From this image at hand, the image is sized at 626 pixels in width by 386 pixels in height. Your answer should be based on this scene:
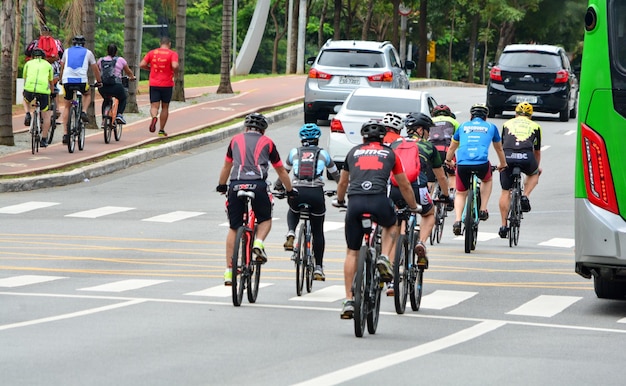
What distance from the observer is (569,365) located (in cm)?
1005

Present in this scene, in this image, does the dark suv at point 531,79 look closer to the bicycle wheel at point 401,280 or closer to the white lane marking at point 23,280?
the white lane marking at point 23,280

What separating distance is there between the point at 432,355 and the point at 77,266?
21.2 feet

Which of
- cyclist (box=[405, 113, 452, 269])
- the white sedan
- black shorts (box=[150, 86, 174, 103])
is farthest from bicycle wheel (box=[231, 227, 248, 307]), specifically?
black shorts (box=[150, 86, 174, 103])

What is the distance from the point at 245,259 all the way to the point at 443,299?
2048 mm

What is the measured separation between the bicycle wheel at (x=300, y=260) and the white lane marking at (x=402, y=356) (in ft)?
7.07

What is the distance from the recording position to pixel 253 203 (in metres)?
13.6


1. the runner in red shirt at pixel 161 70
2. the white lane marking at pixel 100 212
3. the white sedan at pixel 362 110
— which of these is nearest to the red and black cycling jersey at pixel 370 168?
the white lane marking at pixel 100 212

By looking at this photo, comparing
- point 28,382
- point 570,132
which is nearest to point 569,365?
point 28,382

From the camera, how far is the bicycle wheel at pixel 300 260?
13.9m

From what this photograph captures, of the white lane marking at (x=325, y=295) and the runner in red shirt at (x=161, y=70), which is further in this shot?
the runner in red shirt at (x=161, y=70)

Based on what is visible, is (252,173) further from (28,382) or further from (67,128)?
(67,128)

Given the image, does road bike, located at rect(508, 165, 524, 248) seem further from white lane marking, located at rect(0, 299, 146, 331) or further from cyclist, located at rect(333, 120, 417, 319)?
cyclist, located at rect(333, 120, 417, 319)

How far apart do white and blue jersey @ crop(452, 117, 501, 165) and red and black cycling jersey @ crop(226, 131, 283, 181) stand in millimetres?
5591

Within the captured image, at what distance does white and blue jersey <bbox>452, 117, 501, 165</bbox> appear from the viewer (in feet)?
61.2
